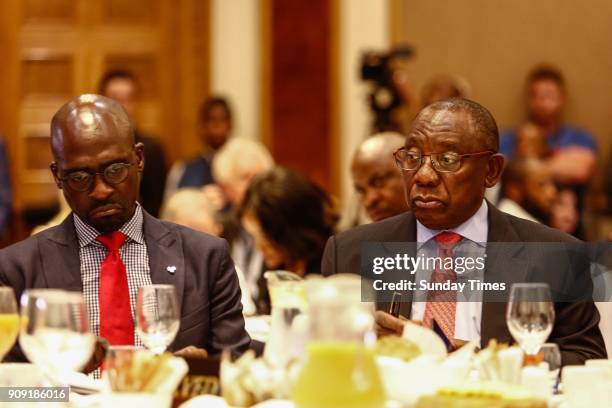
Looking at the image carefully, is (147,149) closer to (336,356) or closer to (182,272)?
(182,272)

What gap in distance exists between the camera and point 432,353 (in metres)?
2.26

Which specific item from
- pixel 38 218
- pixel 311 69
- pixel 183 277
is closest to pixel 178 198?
pixel 183 277

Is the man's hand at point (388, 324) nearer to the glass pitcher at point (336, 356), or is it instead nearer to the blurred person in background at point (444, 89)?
the glass pitcher at point (336, 356)

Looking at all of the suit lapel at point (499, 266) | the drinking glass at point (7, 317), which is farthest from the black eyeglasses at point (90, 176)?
the suit lapel at point (499, 266)

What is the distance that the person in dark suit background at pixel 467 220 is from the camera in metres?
2.94

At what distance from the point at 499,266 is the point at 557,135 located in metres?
4.85

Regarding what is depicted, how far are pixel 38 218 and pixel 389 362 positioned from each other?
568cm

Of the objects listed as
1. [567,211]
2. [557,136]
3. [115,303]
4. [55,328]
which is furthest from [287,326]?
[557,136]

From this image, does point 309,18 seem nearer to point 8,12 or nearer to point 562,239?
point 8,12

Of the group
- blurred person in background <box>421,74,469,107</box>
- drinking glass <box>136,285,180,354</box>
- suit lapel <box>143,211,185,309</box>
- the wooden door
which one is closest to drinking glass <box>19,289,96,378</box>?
drinking glass <box>136,285,180,354</box>

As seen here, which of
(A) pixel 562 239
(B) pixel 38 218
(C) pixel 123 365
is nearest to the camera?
(C) pixel 123 365

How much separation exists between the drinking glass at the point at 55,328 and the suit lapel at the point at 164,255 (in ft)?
2.37

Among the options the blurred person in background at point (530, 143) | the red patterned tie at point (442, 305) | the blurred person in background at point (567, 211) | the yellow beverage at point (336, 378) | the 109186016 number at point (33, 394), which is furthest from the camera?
the blurred person in background at point (530, 143)

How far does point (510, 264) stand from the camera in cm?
305
